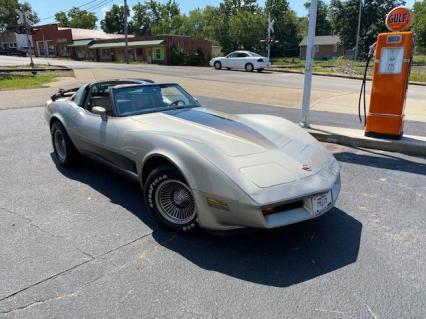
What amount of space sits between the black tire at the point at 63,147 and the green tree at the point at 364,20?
204ft

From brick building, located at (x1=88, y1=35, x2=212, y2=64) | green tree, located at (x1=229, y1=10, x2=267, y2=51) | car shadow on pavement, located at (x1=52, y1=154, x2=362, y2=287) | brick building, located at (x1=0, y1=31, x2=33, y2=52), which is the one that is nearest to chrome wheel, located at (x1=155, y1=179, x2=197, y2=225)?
car shadow on pavement, located at (x1=52, y1=154, x2=362, y2=287)

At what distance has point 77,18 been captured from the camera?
316ft

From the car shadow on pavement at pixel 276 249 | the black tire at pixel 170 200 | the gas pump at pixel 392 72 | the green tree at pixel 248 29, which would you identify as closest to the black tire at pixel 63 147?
the car shadow on pavement at pixel 276 249

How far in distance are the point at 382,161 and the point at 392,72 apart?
1533mm

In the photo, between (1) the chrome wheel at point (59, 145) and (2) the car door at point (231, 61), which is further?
(2) the car door at point (231, 61)

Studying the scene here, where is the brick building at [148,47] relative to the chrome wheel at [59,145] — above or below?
above

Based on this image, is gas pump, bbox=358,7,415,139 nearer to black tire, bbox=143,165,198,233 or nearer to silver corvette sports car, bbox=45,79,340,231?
silver corvette sports car, bbox=45,79,340,231

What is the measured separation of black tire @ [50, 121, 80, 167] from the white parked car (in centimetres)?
2384

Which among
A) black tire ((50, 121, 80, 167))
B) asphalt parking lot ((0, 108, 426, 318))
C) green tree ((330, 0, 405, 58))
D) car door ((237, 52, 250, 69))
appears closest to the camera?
asphalt parking lot ((0, 108, 426, 318))

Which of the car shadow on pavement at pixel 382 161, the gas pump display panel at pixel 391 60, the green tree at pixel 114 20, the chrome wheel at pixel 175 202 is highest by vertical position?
the green tree at pixel 114 20

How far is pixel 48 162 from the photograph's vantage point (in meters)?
5.60

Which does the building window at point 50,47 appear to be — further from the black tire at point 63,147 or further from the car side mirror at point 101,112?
the car side mirror at point 101,112

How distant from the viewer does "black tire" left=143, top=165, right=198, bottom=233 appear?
131 inches

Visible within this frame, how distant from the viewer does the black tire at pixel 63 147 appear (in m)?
5.09
